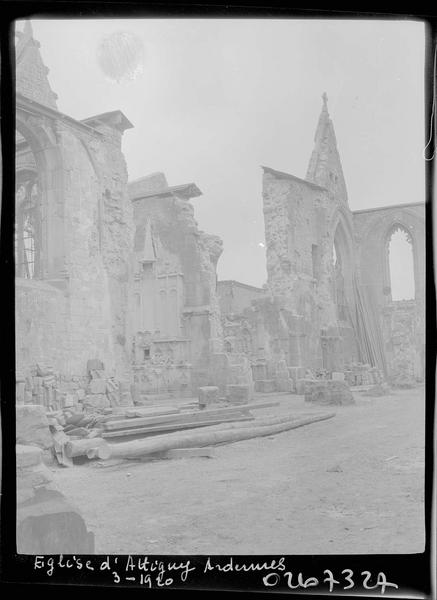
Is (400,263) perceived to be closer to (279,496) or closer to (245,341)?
(245,341)

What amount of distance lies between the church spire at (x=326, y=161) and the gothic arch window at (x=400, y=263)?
71 centimetres

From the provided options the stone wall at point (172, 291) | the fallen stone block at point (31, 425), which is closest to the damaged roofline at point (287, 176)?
the stone wall at point (172, 291)

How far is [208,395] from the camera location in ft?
16.7

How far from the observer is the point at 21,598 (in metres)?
3.82

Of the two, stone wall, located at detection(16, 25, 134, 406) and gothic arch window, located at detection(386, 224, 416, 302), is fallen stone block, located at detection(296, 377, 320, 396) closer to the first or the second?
gothic arch window, located at detection(386, 224, 416, 302)

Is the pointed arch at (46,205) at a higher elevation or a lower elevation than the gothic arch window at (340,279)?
higher

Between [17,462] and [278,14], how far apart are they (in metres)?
3.86

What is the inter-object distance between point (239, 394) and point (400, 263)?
1923 mm

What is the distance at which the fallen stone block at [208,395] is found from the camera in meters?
5.03

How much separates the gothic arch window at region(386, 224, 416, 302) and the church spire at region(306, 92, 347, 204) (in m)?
0.71

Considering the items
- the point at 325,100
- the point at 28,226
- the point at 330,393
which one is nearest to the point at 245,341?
the point at 330,393

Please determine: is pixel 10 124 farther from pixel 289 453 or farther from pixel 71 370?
pixel 289 453

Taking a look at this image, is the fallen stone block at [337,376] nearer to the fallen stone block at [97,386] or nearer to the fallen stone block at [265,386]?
the fallen stone block at [265,386]

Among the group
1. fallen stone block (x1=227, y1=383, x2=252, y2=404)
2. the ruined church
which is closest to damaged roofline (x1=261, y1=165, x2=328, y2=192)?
the ruined church
